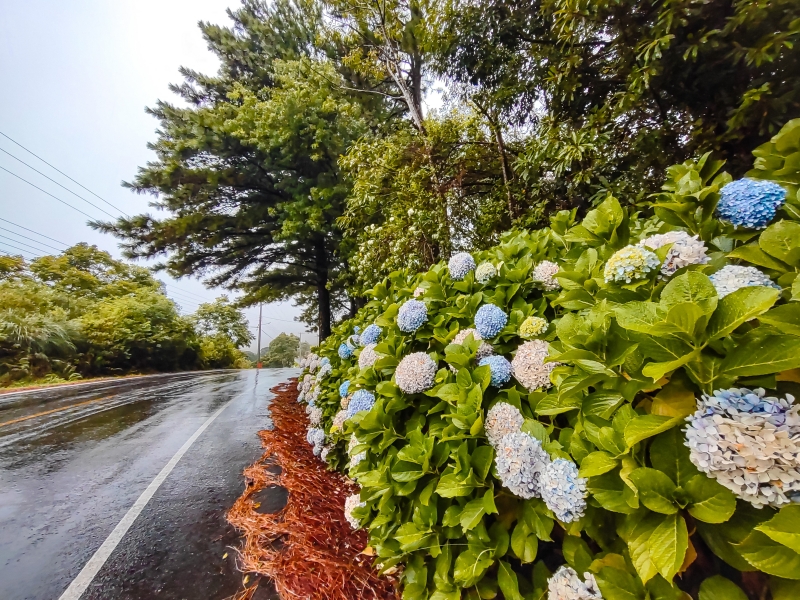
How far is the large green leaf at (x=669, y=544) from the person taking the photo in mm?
556

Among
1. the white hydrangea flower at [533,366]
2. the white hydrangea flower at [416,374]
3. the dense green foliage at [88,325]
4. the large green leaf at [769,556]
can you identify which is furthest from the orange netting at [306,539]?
the dense green foliage at [88,325]

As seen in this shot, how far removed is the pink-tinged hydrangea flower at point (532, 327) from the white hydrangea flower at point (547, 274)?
0.78ft

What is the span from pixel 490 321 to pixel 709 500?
76 cm

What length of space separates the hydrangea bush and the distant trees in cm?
4393

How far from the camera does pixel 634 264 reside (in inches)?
31.6

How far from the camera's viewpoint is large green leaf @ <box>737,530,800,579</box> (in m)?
0.49

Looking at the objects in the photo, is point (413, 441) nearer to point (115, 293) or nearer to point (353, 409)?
point (353, 409)

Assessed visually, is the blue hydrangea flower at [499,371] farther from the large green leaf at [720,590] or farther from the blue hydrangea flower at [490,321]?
the large green leaf at [720,590]

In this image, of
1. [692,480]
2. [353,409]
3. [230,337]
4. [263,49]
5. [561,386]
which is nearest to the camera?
[692,480]

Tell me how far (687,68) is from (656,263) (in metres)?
Answer: 2.91

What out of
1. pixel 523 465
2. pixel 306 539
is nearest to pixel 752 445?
pixel 523 465

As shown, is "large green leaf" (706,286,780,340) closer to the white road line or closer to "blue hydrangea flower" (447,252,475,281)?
"blue hydrangea flower" (447,252,475,281)

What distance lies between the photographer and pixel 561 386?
802 mm

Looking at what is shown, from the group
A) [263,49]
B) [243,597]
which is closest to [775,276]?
[243,597]
